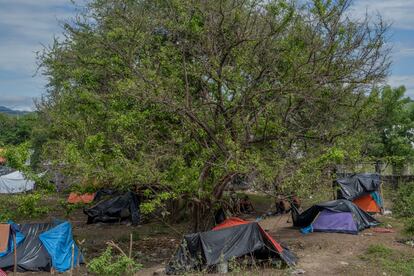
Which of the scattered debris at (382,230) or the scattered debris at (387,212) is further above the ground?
the scattered debris at (387,212)

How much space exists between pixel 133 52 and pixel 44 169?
3557 mm

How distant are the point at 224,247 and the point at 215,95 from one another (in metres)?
3.64

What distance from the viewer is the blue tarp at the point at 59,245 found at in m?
11.8

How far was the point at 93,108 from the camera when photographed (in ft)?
40.9

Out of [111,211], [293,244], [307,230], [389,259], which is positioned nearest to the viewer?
[389,259]

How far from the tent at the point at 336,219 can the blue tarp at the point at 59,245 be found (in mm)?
7071

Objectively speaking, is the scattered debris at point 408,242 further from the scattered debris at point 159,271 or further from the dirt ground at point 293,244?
the scattered debris at point 159,271

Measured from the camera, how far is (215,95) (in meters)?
11.4

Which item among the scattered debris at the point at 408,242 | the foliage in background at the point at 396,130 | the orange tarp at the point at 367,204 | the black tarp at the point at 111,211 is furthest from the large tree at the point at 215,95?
the foliage in background at the point at 396,130

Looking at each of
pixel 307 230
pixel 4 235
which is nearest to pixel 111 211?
pixel 307 230

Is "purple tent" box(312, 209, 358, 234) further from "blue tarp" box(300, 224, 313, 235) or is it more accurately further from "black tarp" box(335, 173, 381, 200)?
"black tarp" box(335, 173, 381, 200)

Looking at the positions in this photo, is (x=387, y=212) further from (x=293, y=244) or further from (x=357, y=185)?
(x=293, y=244)

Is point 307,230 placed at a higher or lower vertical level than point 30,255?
higher

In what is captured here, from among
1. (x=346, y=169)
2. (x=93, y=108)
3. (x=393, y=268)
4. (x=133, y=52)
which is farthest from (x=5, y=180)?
(x=393, y=268)
